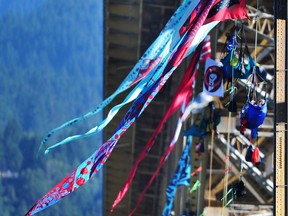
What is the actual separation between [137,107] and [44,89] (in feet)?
54.2

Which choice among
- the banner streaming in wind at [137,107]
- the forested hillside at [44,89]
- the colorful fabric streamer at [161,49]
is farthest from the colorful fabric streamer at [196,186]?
the forested hillside at [44,89]

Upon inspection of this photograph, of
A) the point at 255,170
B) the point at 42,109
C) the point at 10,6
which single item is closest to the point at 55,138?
the point at 42,109

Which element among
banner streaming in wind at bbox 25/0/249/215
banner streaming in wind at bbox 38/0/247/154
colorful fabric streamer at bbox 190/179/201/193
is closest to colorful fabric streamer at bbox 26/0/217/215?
banner streaming in wind at bbox 25/0/249/215

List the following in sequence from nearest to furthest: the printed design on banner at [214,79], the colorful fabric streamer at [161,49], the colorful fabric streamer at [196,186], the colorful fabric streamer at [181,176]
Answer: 1. the colorful fabric streamer at [161,49]
2. the printed design on banner at [214,79]
3. the colorful fabric streamer at [181,176]
4. the colorful fabric streamer at [196,186]

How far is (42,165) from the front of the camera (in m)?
27.0

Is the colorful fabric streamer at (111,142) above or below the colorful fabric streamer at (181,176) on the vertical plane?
above

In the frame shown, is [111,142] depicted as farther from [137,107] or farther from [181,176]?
[181,176]

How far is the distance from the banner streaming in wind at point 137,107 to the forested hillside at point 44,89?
41.7 feet

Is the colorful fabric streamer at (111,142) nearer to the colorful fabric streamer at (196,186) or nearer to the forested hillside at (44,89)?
the colorful fabric streamer at (196,186)

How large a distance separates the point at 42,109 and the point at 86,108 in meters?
1.58

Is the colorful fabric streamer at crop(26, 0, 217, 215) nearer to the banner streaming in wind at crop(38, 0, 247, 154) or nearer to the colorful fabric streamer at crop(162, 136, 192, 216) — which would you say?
the banner streaming in wind at crop(38, 0, 247, 154)

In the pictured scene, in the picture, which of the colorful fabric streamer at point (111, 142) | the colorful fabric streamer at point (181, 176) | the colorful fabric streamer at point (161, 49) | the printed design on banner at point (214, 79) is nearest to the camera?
the colorful fabric streamer at point (111, 142)

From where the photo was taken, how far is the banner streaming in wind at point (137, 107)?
11.1m

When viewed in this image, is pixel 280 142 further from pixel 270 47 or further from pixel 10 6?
pixel 10 6
